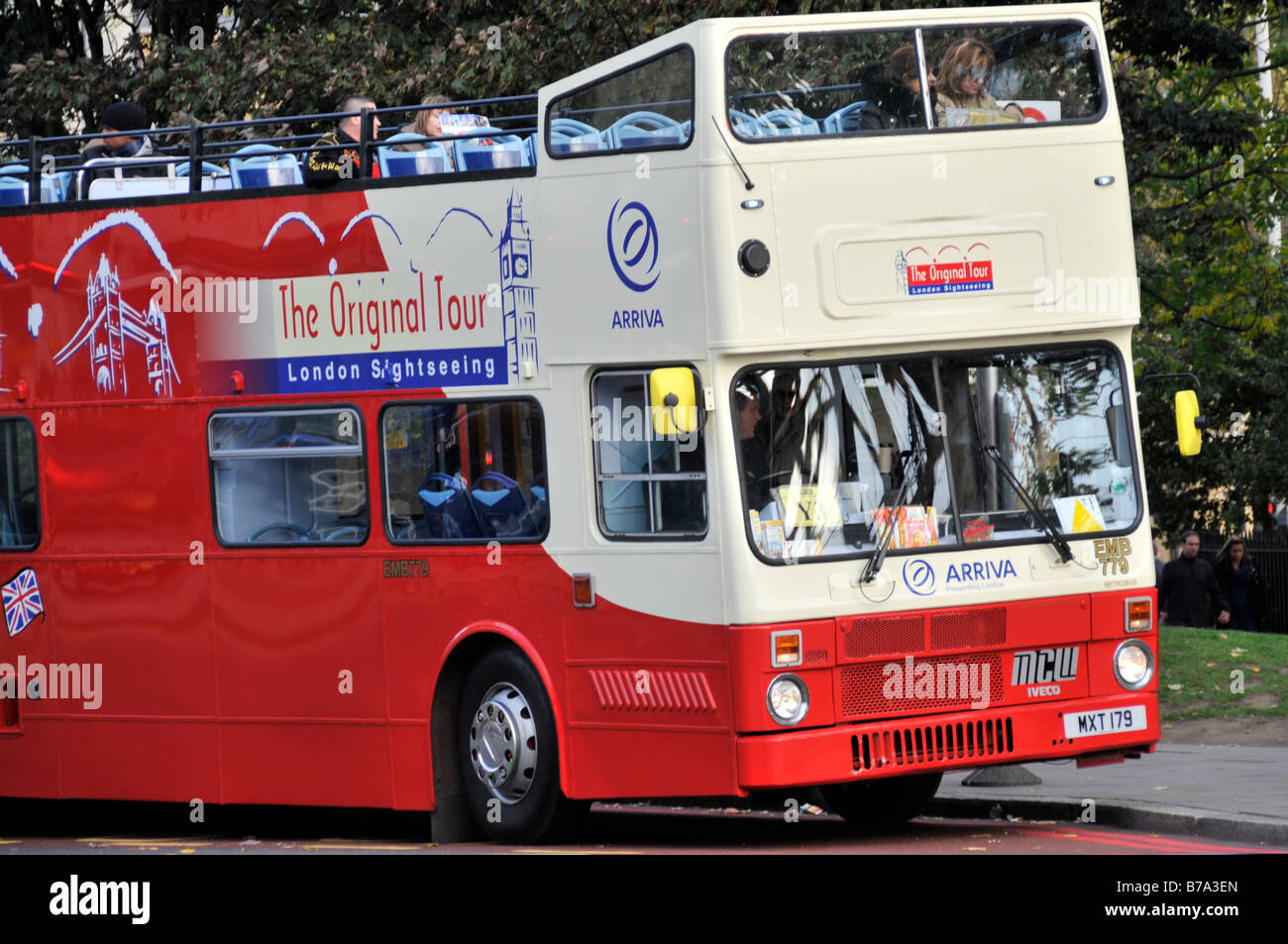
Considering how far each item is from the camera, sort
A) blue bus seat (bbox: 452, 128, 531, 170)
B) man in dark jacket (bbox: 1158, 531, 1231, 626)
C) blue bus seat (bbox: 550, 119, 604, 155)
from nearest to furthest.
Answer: blue bus seat (bbox: 550, 119, 604, 155) → blue bus seat (bbox: 452, 128, 531, 170) → man in dark jacket (bbox: 1158, 531, 1231, 626)

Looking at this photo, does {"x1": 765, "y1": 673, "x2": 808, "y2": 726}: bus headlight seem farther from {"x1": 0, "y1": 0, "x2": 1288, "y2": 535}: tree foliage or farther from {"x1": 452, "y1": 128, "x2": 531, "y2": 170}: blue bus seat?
{"x1": 0, "y1": 0, "x2": 1288, "y2": 535}: tree foliage

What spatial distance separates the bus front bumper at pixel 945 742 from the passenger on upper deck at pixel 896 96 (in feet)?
9.49

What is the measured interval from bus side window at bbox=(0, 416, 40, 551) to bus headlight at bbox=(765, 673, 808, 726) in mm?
5432

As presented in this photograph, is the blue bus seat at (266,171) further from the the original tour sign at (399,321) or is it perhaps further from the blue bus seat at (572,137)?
the blue bus seat at (572,137)

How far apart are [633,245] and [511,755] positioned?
271 centimetres

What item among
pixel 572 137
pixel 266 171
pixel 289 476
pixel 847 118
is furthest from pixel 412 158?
pixel 847 118

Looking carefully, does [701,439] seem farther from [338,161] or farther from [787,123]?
[338,161]

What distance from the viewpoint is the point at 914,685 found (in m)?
9.97

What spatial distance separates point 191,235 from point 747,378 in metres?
3.99

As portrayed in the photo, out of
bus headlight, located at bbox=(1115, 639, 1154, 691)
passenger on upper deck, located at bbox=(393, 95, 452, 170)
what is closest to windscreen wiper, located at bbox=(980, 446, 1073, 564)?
bus headlight, located at bbox=(1115, 639, 1154, 691)

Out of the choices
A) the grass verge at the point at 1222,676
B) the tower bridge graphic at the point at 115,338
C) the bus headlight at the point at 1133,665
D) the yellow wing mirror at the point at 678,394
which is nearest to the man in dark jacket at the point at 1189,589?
the grass verge at the point at 1222,676

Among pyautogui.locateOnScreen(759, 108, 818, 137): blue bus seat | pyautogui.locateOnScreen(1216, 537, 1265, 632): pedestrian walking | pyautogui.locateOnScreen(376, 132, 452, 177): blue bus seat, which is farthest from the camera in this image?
pyautogui.locateOnScreen(1216, 537, 1265, 632): pedestrian walking

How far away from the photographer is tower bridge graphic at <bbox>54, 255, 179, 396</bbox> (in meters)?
12.4
